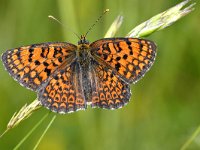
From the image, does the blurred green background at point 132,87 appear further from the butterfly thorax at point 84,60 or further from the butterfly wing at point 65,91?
the butterfly wing at point 65,91

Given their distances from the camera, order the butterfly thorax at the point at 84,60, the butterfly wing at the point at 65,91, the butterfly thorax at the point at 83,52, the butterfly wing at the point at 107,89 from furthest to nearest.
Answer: the butterfly thorax at the point at 83,52 < the butterfly thorax at the point at 84,60 < the butterfly wing at the point at 107,89 < the butterfly wing at the point at 65,91

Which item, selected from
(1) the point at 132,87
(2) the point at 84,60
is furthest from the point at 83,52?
(1) the point at 132,87

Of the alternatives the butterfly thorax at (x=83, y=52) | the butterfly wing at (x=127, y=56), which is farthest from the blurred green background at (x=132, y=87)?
the butterfly wing at (x=127, y=56)

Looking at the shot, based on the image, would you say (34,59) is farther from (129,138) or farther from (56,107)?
(129,138)

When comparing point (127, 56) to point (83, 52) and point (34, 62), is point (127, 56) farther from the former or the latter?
point (34, 62)

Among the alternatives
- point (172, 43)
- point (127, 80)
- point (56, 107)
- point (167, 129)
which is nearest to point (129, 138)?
point (167, 129)

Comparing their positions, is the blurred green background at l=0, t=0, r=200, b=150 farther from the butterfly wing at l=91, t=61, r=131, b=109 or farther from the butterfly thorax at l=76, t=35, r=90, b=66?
the butterfly wing at l=91, t=61, r=131, b=109
